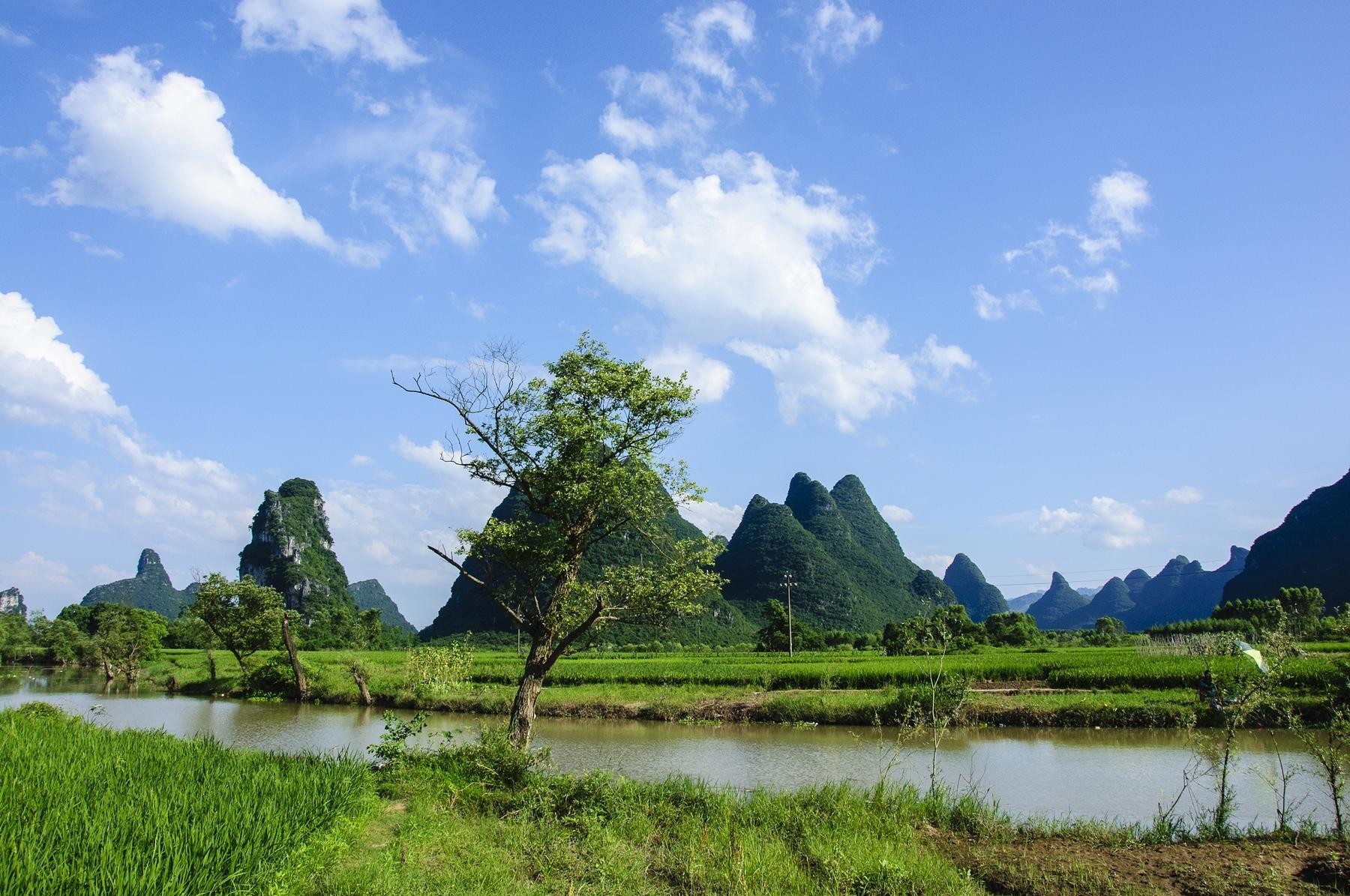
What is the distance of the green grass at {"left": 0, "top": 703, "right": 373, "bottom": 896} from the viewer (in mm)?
4520

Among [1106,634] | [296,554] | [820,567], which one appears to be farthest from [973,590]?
[296,554]

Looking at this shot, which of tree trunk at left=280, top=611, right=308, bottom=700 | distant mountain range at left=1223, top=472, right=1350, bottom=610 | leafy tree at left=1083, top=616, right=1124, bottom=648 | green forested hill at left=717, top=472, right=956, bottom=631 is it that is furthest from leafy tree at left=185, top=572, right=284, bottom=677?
distant mountain range at left=1223, top=472, right=1350, bottom=610

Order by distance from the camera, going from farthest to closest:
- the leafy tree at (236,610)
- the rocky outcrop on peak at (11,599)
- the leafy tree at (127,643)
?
1. the rocky outcrop on peak at (11,599)
2. the leafy tree at (127,643)
3. the leafy tree at (236,610)

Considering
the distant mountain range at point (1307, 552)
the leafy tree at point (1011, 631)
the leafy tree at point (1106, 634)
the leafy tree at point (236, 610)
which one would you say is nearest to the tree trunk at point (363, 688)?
the leafy tree at point (236, 610)

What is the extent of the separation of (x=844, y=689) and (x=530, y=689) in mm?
17877

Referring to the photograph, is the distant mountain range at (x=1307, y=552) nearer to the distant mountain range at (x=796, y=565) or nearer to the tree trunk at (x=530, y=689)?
the distant mountain range at (x=796, y=565)

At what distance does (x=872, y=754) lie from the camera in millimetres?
16156

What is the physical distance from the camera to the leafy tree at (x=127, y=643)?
38.8m

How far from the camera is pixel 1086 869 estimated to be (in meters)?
6.65

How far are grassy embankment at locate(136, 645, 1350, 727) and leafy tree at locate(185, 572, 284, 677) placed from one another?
2518 mm

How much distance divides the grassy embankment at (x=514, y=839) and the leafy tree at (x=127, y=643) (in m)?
36.6

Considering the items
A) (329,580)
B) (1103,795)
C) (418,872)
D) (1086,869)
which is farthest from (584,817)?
(329,580)

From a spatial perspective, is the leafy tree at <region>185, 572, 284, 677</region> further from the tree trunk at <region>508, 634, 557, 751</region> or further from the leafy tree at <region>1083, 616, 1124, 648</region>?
the leafy tree at <region>1083, 616, 1124, 648</region>

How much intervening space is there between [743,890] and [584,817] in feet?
8.41
